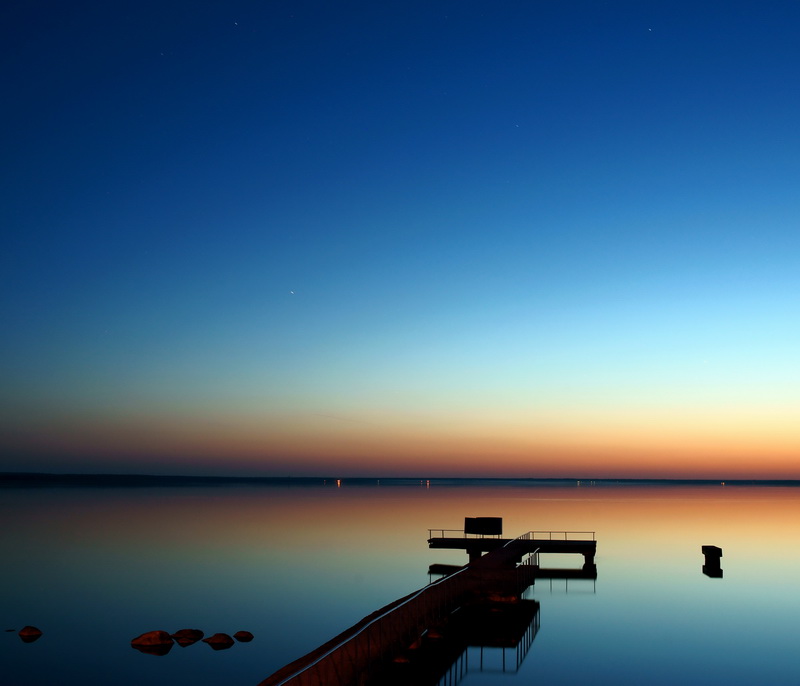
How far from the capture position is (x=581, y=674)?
33500mm

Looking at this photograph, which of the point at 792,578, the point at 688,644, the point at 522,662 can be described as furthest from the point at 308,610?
the point at 792,578

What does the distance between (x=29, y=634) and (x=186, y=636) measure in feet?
29.7

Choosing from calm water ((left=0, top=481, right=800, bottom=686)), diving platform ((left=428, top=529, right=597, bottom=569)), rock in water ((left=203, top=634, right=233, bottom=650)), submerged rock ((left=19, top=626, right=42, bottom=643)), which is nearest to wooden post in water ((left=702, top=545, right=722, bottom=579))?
calm water ((left=0, top=481, right=800, bottom=686))

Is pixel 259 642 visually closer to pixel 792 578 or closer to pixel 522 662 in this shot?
pixel 522 662

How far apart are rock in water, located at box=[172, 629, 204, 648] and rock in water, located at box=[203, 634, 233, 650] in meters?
0.56

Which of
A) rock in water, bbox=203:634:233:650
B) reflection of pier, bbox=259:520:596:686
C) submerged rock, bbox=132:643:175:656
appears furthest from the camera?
rock in water, bbox=203:634:233:650

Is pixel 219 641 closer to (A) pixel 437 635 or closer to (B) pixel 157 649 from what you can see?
(B) pixel 157 649

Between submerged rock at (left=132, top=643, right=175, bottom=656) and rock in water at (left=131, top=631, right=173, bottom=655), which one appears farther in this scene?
rock in water at (left=131, top=631, right=173, bottom=655)

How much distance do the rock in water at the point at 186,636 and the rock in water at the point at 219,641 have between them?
0.56 metres

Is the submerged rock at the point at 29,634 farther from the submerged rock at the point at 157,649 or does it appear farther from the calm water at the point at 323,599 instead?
the submerged rock at the point at 157,649

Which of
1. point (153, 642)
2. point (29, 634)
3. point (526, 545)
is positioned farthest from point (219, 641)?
point (526, 545)

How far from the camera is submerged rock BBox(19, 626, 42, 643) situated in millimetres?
40969

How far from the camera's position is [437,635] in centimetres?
3444

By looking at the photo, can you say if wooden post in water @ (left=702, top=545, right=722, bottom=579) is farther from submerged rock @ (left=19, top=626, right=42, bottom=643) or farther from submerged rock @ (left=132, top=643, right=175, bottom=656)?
submerged rock @ (left=19, top=626, right=42, bottom=643)
